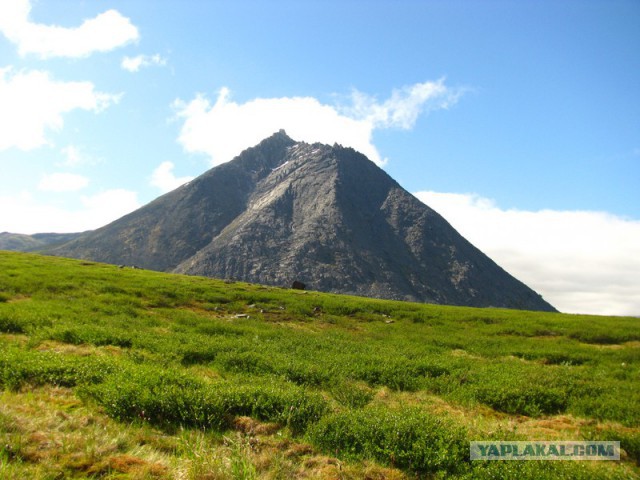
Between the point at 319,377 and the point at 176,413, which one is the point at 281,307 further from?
the point at 176,413

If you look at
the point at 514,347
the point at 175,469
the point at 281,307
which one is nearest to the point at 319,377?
the point at 175,469

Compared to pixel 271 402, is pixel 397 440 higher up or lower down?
higher up

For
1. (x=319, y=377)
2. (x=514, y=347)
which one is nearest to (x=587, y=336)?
(x=514, y=347)

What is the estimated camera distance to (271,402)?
9336 mm

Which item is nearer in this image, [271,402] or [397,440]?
[397,440]

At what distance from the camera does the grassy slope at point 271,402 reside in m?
6.57

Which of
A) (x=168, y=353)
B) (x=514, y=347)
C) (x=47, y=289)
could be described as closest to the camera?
(x=168, y=353)

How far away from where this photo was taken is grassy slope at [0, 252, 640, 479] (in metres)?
6.57

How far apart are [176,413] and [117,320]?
47.0ft

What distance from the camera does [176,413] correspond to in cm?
844

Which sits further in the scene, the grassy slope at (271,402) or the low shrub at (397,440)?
the low shrub at (397,440)

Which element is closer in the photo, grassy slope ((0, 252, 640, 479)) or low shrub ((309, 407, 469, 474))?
grassy slope ((0, 252, 640, 479))

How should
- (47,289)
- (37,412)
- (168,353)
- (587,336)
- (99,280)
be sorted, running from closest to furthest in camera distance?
(37,412)
(168,353)
(47,289)
(587,336)
(99,280)

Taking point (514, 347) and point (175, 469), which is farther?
point (514, 347)
